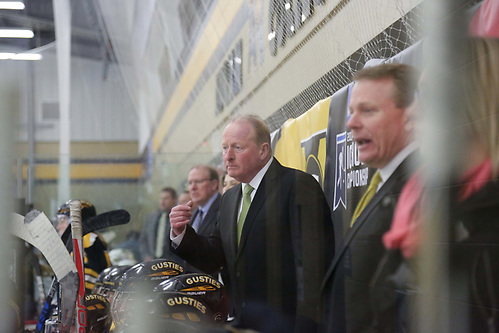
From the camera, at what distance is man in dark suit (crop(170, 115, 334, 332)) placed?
3.87ft

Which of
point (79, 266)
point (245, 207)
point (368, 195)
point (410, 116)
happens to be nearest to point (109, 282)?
point (79, 266)

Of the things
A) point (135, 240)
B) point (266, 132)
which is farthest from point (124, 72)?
point (266, 132)

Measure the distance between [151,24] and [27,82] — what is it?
45 cm

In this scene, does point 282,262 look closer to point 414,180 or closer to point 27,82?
point 414,180

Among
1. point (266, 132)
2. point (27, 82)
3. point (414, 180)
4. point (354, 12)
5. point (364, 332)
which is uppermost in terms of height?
point (354, 12)

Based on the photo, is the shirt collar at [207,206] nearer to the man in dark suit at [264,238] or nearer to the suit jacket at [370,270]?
the man in dark suit at [264,238]

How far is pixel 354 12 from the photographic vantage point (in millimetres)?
1371

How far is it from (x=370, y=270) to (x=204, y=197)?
1.01 m

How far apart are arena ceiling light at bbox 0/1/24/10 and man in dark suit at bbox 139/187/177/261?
659 mm

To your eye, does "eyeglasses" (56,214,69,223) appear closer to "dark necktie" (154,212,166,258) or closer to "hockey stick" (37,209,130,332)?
"hockey stick" (37,209,130,332)

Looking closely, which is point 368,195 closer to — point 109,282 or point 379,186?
point 379,186

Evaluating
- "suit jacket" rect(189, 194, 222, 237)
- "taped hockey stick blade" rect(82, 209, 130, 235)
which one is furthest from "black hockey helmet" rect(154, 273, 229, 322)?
"taped hockey stick blade" rect(82, 209, 130, 235)

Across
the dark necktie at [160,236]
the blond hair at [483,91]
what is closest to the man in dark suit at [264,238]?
the dark necktie at [160,236]

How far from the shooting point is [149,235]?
74.3 inches
